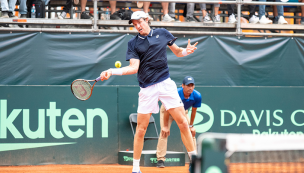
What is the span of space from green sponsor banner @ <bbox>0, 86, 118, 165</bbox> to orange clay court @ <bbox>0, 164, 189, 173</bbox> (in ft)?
0.53

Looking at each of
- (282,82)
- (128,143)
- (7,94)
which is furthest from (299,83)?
(7,94)

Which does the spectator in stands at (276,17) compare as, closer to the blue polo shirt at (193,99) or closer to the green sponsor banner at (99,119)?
the green sponsor banner at (99,119)

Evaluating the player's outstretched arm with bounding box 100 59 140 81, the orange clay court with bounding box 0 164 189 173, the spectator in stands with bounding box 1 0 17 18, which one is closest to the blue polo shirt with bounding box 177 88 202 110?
the orange clay court with bounding box 0 164 189 173

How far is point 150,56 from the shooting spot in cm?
439

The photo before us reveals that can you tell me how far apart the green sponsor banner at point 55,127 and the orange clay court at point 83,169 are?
6.3 inches

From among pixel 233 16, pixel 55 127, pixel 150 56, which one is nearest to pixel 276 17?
pixel 233 16

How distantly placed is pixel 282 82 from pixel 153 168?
339 cm

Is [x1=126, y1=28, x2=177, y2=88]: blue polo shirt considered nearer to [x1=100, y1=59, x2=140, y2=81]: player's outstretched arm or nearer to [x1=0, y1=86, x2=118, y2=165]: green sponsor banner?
[x1=100, y1=59, x2=140, y2=81]: player's outstretched arm

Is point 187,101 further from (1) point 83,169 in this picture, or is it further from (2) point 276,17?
(2) point 276,17

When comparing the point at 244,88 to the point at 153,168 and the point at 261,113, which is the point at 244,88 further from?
the point at 153,168

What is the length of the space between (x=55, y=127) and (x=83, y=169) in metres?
0.92

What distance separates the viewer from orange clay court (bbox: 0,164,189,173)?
570cm

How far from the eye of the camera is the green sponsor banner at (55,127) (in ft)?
20.2

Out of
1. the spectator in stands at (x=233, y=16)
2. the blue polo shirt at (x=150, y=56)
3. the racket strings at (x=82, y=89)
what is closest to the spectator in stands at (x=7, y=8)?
the racket strings at (x=82, y=89)
